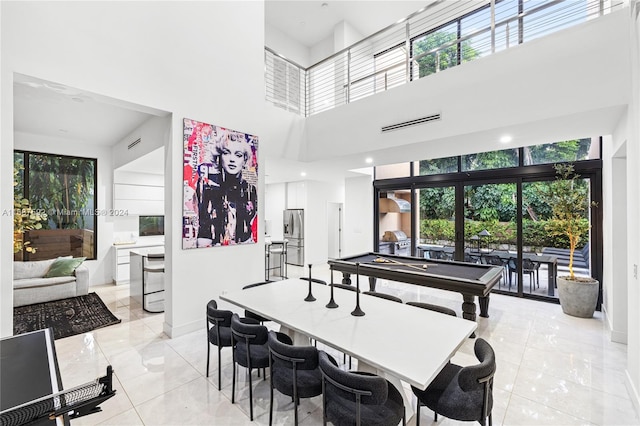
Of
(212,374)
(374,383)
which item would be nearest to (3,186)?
(212,374)

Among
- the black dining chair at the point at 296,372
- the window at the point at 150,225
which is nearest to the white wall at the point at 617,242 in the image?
the black dining chair at the point at 296,372

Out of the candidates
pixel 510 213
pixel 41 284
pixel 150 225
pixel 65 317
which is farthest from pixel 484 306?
pixel 150 225

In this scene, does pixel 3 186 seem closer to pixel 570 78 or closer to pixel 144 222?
pixel 144 222

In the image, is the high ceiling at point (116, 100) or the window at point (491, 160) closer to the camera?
the high ceiling at point (116, 100)

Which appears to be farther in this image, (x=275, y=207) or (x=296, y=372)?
(x=275, y=207)

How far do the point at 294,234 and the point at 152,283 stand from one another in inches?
179

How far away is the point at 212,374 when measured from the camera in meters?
Result: 2.89

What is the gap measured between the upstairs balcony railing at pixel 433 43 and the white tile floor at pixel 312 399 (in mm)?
3772

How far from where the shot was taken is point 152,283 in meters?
4.73

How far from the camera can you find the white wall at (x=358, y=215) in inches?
312

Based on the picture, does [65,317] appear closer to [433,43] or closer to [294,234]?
[294,234]

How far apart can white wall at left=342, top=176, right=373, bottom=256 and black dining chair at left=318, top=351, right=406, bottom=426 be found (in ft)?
20.4

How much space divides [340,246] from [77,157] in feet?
24.1

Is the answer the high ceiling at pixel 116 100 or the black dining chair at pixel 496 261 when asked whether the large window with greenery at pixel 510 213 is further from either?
the high ceiling at pixel 116 100
